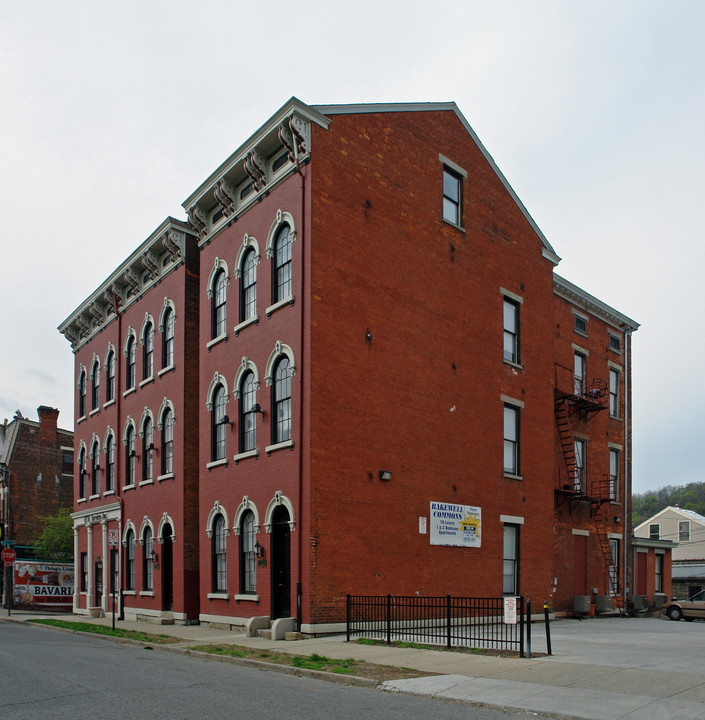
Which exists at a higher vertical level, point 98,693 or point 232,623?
point 98,693

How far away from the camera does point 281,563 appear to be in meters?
20.6

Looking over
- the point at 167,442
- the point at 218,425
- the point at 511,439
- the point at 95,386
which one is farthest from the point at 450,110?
the point at 95,386

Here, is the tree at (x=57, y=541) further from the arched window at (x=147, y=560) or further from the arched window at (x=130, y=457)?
the arched window at (x=147, y=560)

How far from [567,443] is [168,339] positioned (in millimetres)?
15503

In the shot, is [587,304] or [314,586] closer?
[314,586]

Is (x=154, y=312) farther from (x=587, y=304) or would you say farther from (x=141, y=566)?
(x=587, y=304)

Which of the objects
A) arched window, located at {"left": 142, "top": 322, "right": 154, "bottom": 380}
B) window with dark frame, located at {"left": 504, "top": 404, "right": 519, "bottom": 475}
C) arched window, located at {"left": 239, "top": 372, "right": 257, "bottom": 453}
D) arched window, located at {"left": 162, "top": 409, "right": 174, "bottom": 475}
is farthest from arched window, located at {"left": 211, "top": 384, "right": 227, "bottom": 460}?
window with dark frame, located at {"left": 504, "top": 404, "right": 519, "bottom": 475}

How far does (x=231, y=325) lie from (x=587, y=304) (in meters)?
16.5

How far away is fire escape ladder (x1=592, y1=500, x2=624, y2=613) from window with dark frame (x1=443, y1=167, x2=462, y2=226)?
1377 centimetres

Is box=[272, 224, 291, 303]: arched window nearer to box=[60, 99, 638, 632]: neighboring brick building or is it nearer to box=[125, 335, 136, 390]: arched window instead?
box=[60, 99, 638, 632]: neighboring brick building

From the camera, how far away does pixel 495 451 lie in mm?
25406

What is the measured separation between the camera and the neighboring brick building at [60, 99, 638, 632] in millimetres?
20266

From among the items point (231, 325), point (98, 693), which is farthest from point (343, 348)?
point (98, 693)

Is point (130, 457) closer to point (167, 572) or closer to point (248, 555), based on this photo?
point (167, 572)
